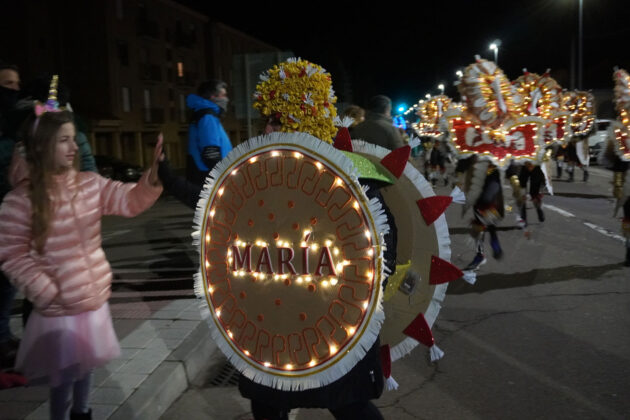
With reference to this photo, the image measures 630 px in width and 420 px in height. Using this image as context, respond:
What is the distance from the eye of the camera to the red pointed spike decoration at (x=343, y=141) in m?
2.59

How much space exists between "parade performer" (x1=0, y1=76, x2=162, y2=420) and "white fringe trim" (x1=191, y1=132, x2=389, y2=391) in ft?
1.82

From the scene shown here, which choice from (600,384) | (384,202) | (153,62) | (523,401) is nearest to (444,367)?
(523,401)

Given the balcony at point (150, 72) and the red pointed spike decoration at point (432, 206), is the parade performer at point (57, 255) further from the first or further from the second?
the balcony at point (150, 72)

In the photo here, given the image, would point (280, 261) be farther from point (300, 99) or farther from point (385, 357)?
point (300, 99)

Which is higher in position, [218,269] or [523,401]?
[218,269]

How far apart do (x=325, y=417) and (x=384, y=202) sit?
196cm

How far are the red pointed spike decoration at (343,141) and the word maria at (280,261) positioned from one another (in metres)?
0.55

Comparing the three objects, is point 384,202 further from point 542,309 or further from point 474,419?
point 542,309

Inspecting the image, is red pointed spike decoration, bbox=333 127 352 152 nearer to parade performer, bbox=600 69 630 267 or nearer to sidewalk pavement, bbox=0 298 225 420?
sidewalk pavement, bbox=0 298 225 420

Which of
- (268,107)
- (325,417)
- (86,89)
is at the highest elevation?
(86,89)

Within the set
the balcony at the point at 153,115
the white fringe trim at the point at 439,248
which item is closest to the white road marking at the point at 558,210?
the white fringe trim at the point at 439,248

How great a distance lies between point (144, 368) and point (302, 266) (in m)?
2.48

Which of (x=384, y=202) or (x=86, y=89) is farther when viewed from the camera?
(x=86, y=89)

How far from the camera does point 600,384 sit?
405 cm
